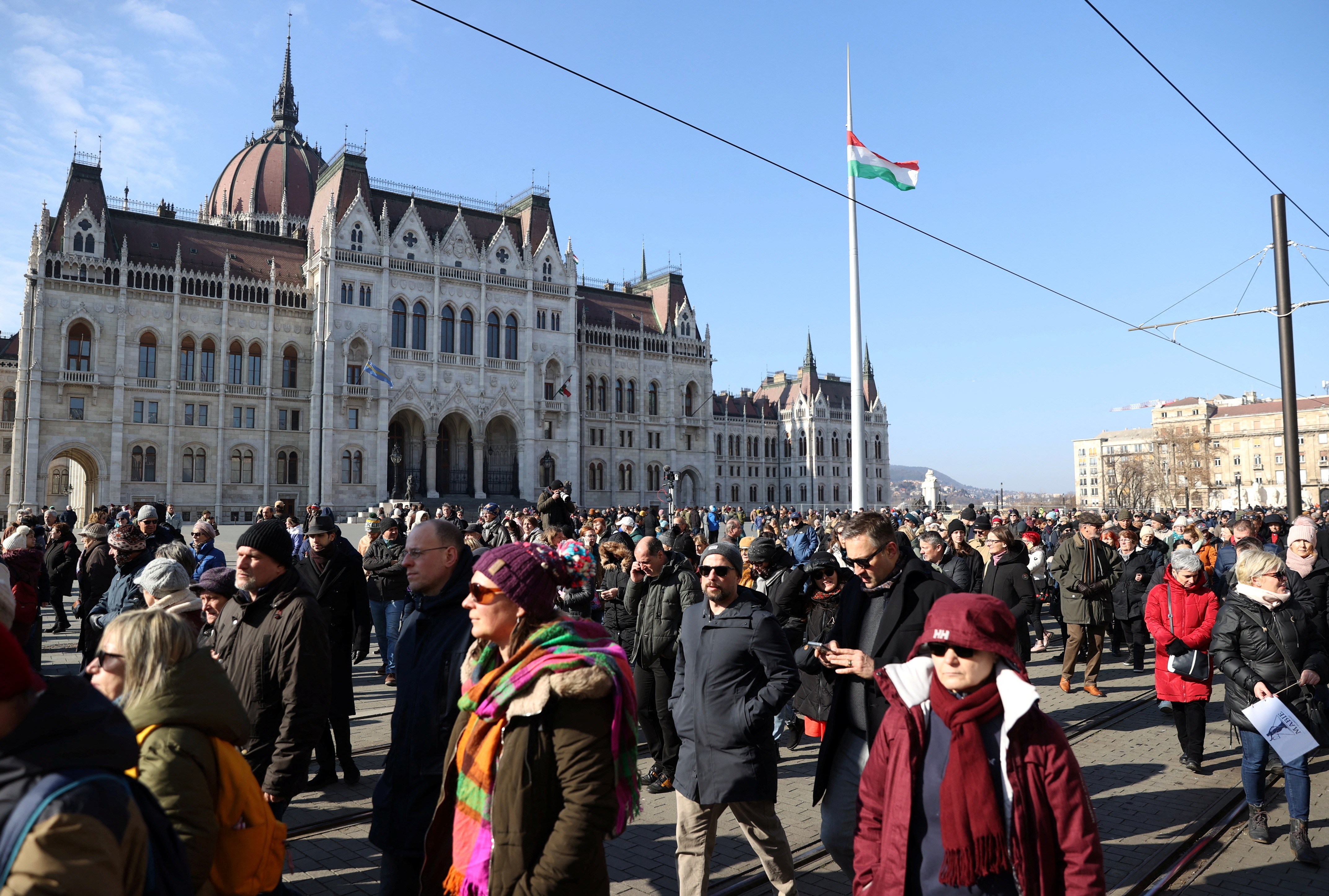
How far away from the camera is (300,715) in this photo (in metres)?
3.99

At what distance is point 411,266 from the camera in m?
43.2

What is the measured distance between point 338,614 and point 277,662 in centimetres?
244

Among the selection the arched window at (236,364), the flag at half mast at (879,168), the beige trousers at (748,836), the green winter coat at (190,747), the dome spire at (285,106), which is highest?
the dome spire at (285,106)

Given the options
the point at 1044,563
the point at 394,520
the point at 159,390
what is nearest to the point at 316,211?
the point at 159,390

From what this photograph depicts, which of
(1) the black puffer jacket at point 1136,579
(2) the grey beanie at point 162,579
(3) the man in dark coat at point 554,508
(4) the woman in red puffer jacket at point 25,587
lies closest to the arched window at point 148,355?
(3) the man in dark coat at point 554,508

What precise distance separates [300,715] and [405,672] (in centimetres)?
99

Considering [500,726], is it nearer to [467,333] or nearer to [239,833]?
[239,833]

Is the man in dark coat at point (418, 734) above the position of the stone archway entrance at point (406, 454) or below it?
below

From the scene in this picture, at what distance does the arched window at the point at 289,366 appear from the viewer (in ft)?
135

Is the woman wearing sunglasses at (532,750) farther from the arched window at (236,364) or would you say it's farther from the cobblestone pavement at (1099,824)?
the arched window at (236,364)

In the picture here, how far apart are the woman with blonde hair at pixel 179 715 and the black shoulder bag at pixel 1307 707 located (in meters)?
5.68

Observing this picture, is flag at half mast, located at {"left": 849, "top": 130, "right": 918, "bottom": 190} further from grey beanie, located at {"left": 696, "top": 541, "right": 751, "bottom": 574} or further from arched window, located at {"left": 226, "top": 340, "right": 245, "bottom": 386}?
arched window, located at {"left": 226, "top": 340, "right": 245, "bottom": 386}

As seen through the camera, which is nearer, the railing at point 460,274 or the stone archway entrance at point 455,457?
the railing at point 460,274

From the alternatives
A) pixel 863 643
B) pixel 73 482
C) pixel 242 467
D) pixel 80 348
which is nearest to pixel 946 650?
pixel 863 643
